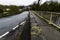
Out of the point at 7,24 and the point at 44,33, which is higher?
the point at 44,33

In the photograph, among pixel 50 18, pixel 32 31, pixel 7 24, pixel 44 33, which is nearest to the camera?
pixel 44 33

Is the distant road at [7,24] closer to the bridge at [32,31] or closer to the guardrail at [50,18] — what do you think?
the bridge at [32,31]

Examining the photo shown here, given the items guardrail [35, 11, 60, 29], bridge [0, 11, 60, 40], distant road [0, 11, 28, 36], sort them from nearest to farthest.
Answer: bridge [0, 11, 60, 40]
distant road [0, 11, 28, 36]
guardrail [35, 11, 60, 29]

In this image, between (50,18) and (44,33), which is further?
(50,18)

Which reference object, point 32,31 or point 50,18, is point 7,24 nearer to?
point 50,18

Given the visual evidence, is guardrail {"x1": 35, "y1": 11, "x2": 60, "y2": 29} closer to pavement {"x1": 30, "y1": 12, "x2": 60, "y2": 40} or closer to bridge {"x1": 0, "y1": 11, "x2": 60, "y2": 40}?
bridge {"x1": 0, "y1": 11, "x2": 60, "y2": 40}

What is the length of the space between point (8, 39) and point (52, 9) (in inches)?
2720

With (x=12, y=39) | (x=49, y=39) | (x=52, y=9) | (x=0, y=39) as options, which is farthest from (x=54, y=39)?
(x=52, y=9)

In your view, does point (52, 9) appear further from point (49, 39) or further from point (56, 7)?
point (49, 39)

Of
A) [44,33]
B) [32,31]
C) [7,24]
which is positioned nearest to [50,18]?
[7,24]

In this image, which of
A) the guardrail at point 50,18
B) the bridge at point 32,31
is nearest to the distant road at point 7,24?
the bridge at point 32,31

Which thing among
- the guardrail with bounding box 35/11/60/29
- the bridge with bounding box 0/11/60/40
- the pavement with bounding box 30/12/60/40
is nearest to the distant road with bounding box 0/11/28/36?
the bridge with bounding box 0/11/60/40

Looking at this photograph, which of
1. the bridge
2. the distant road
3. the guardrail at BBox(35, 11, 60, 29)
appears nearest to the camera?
the bridge

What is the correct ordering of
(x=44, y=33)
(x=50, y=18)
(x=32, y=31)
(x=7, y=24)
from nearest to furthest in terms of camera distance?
(x=44, y=33) → (x=32, y=31) → (x=50, y=18) → (x=7, y=24)
